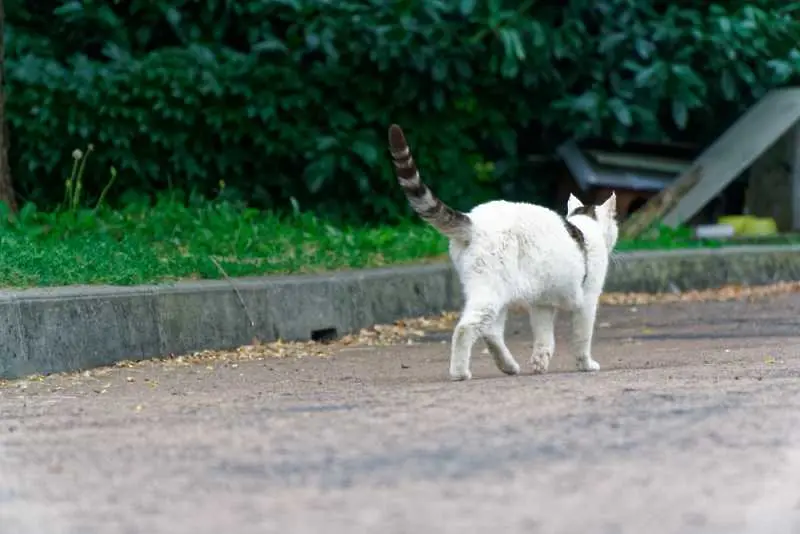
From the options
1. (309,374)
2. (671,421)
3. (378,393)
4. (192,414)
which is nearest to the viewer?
(671,421)

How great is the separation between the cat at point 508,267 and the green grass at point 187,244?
2274 millimetres

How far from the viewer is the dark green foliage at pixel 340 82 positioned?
12883 mm

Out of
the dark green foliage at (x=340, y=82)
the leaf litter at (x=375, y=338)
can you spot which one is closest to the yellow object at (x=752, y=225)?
the dark green foliage at (x=340, y=82)

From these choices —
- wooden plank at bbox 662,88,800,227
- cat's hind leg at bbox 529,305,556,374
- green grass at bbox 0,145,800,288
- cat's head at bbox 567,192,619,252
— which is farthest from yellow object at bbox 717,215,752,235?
cat's hind leg at bbox 529,305,556,374

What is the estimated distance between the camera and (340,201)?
538 inches

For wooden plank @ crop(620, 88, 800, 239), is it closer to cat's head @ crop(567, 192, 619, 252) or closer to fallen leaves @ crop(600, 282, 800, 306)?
fallen leaves @ crop(600, 282, 800, 306)

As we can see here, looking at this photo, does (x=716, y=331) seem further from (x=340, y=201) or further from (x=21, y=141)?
(x=21, y=141)

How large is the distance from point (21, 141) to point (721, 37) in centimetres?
603

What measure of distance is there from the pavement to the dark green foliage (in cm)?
617

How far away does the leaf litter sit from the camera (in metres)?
8.11

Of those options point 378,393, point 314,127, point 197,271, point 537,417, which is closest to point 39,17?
point 314,127

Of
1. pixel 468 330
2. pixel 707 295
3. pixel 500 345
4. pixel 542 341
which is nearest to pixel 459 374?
pixel 468 330

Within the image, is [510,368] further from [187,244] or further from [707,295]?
[707,295]

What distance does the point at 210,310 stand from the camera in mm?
8562
